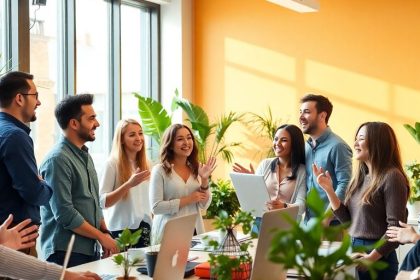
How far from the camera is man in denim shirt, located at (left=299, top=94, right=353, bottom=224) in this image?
4.95m

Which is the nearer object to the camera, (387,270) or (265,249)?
(265,249)

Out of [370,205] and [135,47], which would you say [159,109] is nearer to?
[135,47]

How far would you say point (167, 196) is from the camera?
4.74 meters

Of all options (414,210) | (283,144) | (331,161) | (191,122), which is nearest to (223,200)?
(191,122)

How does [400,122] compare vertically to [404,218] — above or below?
above

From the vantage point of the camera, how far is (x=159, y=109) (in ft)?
23.3

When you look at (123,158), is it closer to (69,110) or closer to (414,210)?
(69,110)

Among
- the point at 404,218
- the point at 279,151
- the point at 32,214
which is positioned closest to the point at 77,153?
the point at 32,214

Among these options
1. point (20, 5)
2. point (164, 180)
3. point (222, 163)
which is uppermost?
point (20, 5)

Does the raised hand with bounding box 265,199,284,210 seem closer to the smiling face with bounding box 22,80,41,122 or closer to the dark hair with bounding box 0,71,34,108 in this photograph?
the smiling face with bounding box 22,80,41,122

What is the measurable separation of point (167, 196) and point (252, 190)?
0.55m

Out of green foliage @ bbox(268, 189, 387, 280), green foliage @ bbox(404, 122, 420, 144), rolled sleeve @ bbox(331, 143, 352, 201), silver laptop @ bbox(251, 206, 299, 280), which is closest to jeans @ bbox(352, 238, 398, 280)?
silver laptop @ bbox(251, 206, 299, 280)

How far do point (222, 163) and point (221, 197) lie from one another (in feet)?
3.93

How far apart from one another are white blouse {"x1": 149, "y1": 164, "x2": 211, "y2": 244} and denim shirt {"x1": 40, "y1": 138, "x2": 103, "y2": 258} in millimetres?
453
